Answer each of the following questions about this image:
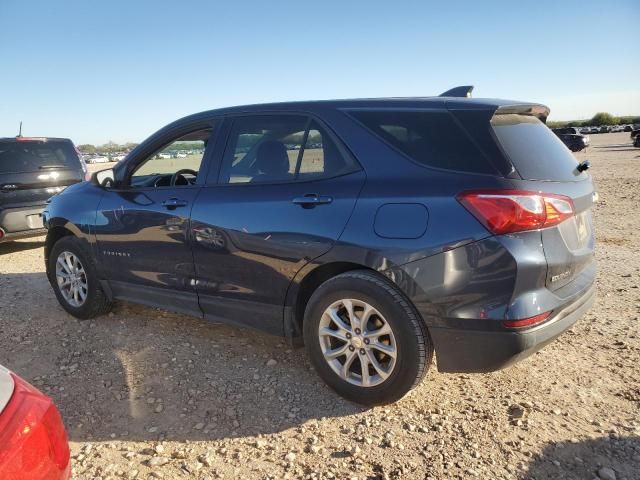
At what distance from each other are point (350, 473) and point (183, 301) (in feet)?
6.06

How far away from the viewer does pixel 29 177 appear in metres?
7.26

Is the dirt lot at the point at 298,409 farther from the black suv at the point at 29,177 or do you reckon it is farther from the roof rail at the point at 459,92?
the black suv at the point at 29,177

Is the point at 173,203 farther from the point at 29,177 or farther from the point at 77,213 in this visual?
the point at 29,177

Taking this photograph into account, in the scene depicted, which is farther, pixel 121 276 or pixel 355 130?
pixel 121 276

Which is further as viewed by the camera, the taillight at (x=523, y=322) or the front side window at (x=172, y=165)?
the front side window at (x=172, y=165)

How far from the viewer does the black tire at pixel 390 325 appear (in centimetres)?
271

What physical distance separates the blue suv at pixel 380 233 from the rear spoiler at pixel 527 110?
0.6 inches

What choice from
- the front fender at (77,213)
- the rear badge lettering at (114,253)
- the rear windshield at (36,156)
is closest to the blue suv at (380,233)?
the rear badge lettering at (114,253)

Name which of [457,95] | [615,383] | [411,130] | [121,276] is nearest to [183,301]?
[121,276]

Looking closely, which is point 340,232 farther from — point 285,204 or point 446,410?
point 446,410

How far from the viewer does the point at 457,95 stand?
339 cm

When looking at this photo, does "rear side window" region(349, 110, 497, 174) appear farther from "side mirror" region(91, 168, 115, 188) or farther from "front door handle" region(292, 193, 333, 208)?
"side mirror" region(91, 168, 115, 188)

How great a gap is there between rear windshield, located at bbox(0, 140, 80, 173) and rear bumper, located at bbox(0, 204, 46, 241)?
595 millimetres

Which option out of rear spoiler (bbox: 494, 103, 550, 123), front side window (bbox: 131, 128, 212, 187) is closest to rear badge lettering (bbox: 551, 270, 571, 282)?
rear spoiler (bbox: 494, 103, 550, 123)
